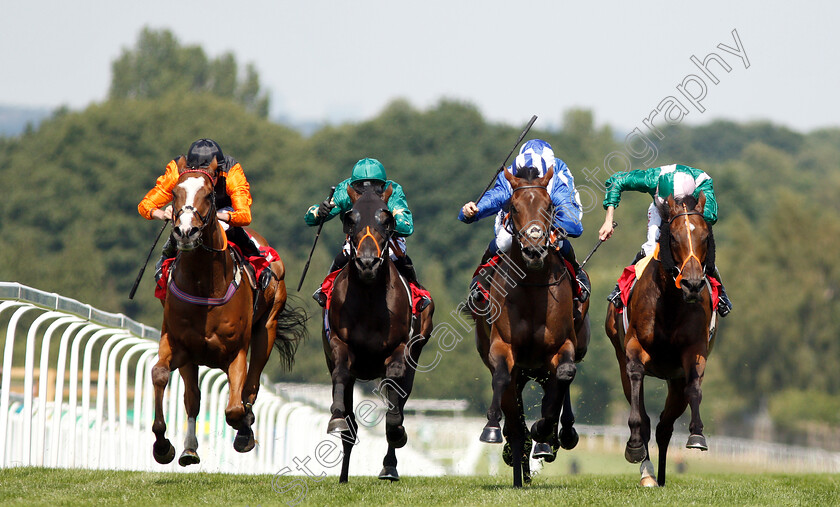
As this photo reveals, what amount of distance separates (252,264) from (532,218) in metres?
2.63

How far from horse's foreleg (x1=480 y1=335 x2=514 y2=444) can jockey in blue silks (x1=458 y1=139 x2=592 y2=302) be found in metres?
0.87

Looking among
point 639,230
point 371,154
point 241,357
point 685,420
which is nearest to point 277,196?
point 371,154

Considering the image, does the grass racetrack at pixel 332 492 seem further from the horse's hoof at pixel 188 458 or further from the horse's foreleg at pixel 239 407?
the horse's foreleg at pixel 239 407

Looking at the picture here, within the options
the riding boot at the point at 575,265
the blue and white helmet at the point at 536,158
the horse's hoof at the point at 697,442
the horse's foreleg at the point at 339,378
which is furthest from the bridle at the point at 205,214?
the horse's hoof at the point at 697,442

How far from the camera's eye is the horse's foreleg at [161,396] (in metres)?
9.52

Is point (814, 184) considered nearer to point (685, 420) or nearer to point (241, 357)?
point (685, 420)

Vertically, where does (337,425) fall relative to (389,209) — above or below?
below

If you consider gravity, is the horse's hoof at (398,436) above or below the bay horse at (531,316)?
below

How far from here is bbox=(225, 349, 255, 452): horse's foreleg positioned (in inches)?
380

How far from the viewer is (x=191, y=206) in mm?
9055

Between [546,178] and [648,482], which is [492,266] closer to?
[546,178]

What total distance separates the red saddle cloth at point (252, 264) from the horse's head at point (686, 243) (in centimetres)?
333

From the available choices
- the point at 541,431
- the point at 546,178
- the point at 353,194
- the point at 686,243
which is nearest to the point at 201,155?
the point at 353,194

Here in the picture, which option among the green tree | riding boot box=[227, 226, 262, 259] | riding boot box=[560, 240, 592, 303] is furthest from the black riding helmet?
the green tree
